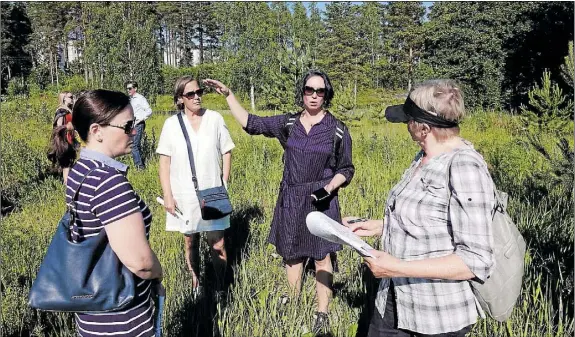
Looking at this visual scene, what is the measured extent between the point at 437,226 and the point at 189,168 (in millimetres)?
2190

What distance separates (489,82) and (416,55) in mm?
18579

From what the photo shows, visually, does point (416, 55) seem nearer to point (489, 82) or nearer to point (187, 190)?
point (489, 82)

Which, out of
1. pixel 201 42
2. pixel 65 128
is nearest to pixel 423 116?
pixel 65 128

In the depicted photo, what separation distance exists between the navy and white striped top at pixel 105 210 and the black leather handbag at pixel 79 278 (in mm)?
33

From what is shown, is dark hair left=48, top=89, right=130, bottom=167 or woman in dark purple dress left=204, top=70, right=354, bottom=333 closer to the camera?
dark hair left=48, top=89, right=130, bottom=167

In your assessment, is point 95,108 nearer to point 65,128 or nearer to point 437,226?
point 437,226

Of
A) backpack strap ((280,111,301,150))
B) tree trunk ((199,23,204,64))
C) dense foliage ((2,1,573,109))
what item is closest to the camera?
backpack strap ((280,111,301,150))

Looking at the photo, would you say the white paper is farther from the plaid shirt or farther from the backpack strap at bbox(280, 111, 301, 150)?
the backpack strap at bbox(280, 111, 301, 150)

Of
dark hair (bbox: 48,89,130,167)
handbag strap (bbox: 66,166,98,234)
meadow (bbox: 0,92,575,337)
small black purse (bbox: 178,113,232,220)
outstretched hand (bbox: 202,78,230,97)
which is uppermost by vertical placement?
outstretched hand (bbox: 202,78,230,97)

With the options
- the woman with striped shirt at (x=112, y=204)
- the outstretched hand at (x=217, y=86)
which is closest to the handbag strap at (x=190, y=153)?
the outstretched hand at (x=217, y=86)

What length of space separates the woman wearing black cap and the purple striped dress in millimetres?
1175

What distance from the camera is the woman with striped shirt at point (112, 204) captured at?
60.4 inches

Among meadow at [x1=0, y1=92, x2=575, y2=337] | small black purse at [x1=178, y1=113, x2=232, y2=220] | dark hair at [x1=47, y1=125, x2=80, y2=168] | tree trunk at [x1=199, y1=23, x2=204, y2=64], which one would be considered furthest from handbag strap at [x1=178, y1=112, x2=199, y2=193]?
tree trunk at [x1=199, y1=23, x2=204, y2=64]

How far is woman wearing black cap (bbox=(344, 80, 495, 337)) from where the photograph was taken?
4.88ft
